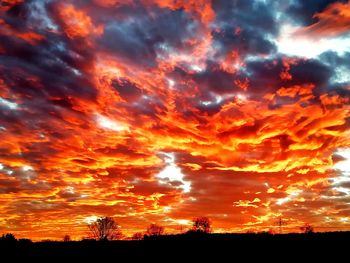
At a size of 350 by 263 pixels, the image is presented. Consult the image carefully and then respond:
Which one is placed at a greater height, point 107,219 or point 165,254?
point 107,219

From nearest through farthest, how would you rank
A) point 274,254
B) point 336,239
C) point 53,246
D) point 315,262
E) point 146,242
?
point 315,262, point 274,254, point 336,239, point 146,242, point 53,246

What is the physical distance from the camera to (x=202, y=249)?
2372 cm

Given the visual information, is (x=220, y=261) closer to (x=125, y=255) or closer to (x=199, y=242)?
(x=199, y=242)

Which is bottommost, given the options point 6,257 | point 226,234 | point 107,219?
point 6,257

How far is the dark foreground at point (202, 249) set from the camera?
21766 mm

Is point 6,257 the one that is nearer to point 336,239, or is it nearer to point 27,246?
point 27,246

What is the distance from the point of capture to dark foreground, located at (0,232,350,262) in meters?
21.8

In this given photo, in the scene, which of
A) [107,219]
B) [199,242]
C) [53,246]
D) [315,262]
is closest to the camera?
[315,262]

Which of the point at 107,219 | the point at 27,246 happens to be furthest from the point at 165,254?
the point at 107,219

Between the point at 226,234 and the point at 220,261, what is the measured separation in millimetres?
6576

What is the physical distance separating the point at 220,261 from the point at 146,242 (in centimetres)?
709

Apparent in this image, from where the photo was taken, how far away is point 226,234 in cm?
2817

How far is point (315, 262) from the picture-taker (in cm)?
2031

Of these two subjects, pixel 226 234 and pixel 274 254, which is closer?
pixel 274 254
